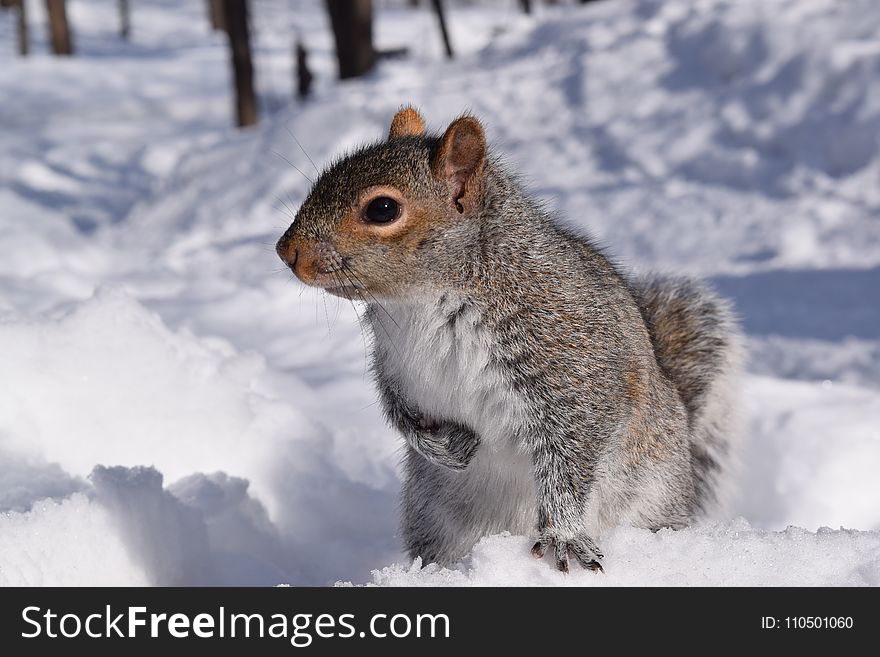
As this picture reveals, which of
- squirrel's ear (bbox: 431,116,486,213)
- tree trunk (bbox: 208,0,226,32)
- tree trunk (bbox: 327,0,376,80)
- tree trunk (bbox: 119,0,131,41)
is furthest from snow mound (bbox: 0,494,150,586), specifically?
tree trunk (bbox: 119,0,131,41)

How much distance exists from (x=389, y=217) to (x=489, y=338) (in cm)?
33

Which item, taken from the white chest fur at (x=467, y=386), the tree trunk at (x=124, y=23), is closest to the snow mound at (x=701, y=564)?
the white chest fur at (x=467, y=386)

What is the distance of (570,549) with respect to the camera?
77.4 inches

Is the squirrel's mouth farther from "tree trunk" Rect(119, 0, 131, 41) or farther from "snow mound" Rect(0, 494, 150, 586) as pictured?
"tree trunk" Rect(119, 0, 131, 41)

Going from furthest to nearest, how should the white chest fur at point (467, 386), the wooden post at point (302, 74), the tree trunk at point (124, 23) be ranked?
the tree trunk at point (124, 23)
the wooden post at point (302, 74)
the white chest fur at point (467, 386)

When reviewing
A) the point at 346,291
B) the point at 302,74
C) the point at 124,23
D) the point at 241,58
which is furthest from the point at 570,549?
the point at 124,23

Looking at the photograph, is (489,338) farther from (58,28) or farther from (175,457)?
(58,28)

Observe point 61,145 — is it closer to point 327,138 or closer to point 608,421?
point 327,138

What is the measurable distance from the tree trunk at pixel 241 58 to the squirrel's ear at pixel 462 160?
27.2 feet

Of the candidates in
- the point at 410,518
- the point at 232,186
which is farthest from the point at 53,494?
the point at 232,186

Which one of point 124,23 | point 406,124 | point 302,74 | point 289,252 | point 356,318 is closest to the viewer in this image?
point 289,252

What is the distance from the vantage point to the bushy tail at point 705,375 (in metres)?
2.71

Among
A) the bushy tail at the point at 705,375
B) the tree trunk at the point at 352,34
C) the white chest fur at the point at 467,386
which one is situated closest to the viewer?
the white chest fur at the point at 467,386

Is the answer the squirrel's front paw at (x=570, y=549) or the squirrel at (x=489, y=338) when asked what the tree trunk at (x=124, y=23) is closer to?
Result: the squirrel at (x=489, y=338)
